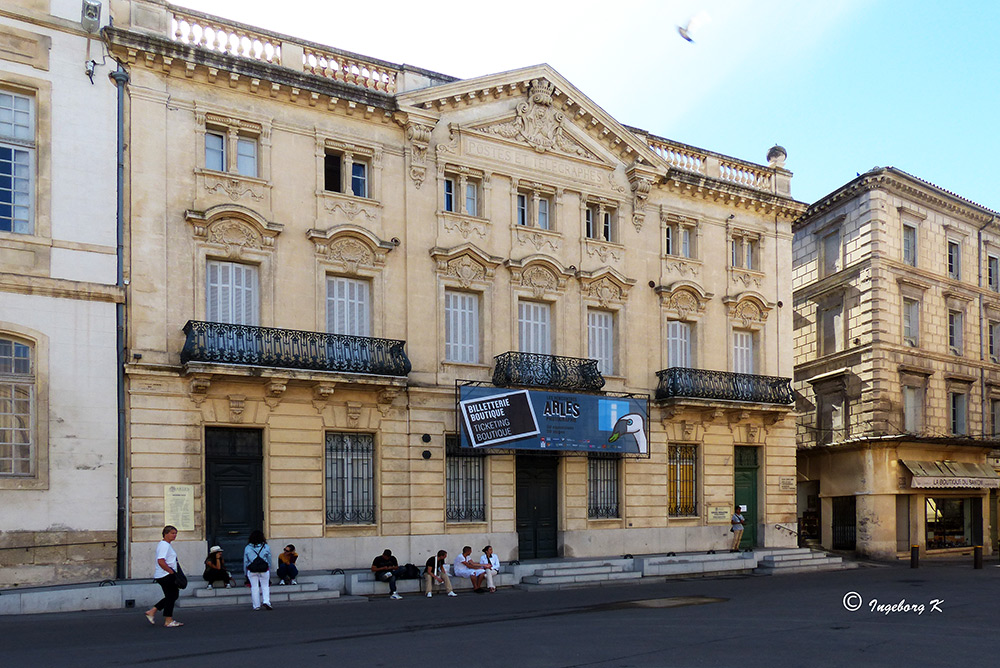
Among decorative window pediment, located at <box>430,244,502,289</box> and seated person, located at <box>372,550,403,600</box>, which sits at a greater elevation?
decorative window pediment, located at <box>430,244,502,289</box>

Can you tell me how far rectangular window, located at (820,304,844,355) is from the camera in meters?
35.8

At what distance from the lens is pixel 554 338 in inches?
1048

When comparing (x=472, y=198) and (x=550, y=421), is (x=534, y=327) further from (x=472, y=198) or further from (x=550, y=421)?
(x=472, y=198)

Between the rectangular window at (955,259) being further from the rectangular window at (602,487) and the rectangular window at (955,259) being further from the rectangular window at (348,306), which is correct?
the rectangular window at (348,306)

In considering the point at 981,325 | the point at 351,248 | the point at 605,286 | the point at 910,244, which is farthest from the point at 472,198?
the point at 981,325

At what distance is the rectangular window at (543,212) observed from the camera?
27.0 m

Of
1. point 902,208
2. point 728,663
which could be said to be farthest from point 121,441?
point 902,208

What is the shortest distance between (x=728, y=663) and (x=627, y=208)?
18.1m

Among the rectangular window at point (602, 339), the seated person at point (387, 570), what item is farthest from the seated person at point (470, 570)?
the rectangular window at point (602, 339)

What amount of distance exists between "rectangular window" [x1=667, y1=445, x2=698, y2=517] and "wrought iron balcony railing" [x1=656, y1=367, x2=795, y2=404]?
1.77m

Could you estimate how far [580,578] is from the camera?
2252 cm

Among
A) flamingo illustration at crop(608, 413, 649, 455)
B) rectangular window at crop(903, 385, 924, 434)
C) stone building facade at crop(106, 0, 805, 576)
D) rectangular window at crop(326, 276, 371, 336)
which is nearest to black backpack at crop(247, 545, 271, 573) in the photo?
stone building facade at crop(106, 0, 805, 576)

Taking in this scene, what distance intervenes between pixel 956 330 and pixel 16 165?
3252 centimetres

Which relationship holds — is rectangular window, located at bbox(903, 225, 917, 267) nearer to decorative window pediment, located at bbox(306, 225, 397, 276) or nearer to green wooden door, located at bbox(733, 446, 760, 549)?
green wooden door, located at bbox(733, 446, 760, 549)
